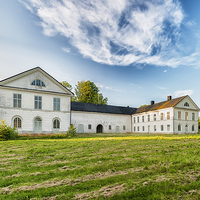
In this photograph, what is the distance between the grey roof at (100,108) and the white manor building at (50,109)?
27 centimetres

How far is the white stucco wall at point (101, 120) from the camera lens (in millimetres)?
34594

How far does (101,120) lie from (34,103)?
1818 cm

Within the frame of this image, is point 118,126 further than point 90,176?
Yes

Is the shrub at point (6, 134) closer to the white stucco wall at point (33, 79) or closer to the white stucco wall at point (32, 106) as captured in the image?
the white stucco wall at point (32, 106)

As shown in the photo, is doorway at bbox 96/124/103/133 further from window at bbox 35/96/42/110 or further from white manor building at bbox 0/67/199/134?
window at bbox 35/96/42/110

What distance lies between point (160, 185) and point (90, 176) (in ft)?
6.67

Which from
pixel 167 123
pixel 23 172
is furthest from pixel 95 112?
pixel 23 172

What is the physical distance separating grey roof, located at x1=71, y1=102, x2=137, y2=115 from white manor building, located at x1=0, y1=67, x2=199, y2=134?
0.27m

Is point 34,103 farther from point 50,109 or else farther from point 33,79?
point 33,79

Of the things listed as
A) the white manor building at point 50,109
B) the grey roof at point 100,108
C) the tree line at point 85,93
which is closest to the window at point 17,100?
the white manor building at point 50,109

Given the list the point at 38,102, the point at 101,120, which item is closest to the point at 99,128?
the point at 101,120

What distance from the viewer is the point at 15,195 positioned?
3.71 m

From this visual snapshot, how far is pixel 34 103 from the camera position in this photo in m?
23.1

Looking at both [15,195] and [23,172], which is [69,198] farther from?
[23,172]
